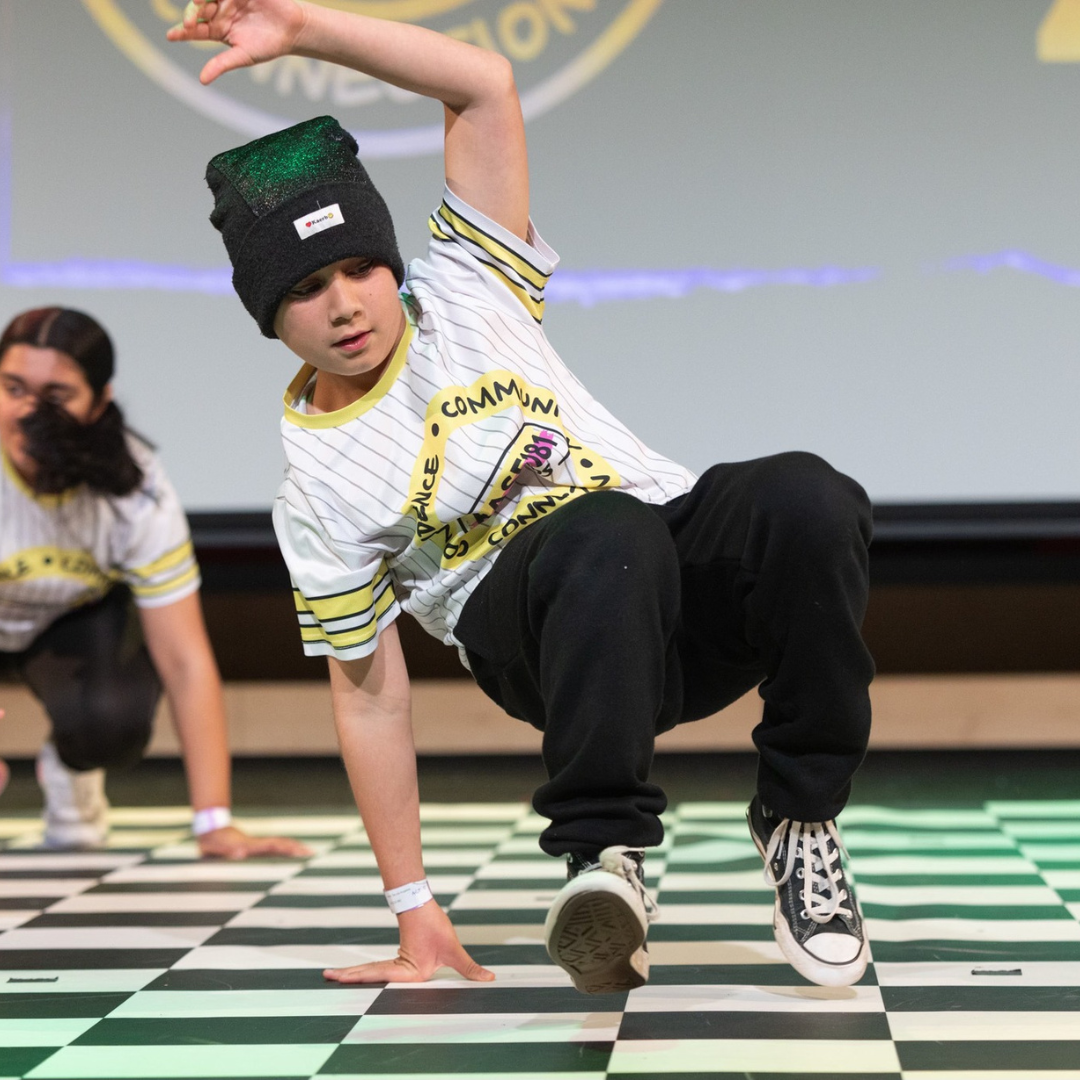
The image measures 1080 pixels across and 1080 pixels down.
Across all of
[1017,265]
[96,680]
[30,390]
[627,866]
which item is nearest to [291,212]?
[627,866]

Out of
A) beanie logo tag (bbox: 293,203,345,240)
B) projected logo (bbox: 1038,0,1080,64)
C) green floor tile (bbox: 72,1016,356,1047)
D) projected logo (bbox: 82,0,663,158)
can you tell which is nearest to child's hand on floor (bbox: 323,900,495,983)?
green floor tile (bbox: 72,1016,356,1047)

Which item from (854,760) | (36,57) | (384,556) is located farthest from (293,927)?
(36,57)

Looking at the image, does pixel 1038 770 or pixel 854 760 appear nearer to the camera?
pixel 854 760

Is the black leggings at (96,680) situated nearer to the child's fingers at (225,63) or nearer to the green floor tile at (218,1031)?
the green floor tile at (218,1031)

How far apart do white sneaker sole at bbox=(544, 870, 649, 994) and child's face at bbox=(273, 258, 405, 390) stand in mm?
588

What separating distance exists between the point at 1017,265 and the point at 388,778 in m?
2.37

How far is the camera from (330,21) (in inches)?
54.0

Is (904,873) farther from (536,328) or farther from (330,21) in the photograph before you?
(330,21)

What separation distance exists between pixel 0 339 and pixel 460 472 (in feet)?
4.68

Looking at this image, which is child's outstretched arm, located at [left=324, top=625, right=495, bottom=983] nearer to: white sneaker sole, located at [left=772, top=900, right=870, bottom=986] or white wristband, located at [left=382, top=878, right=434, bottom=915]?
white wristband, located at [left=382, top=878, right=434, bottom=915]

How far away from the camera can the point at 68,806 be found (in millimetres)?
2631

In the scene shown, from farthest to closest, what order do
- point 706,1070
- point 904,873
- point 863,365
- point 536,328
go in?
1. point 863,365
2. point 904,873
3. point 536,328
4. point 706,1070

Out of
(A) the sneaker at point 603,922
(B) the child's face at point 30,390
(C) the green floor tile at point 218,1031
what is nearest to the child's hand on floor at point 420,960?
(C) the green floor tile at point 218,1031

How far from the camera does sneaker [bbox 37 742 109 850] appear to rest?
2611 mm
